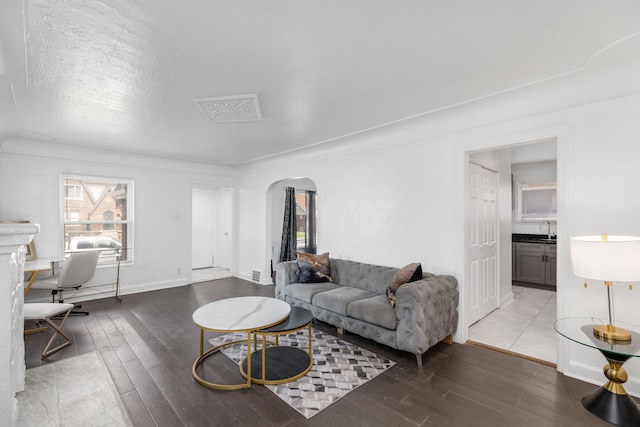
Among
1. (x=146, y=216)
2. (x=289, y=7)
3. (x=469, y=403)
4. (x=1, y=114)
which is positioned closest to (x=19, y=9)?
(x=289, y=7)

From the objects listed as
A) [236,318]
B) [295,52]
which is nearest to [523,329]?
[236,318]

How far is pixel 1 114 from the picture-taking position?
3275 mm

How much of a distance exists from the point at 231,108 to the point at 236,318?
6.79 feet

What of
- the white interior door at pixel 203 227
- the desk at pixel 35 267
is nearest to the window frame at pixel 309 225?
the white interior door at pixel 203 227

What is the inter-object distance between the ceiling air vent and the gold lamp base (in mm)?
3305

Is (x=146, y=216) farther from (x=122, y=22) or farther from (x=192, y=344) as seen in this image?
(x=122, y=22)

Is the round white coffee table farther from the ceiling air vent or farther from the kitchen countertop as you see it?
the kitchen countertop

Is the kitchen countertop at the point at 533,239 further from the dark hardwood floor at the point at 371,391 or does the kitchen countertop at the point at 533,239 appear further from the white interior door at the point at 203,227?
the white interior door at the point at 203,227

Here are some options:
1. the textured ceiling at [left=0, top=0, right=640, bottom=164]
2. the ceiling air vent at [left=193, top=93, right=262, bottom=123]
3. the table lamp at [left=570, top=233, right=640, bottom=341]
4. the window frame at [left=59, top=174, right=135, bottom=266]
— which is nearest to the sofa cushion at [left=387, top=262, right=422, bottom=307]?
the table lamp at [left=570, top=233, right=640, bottom=341]

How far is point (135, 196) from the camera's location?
5.43m

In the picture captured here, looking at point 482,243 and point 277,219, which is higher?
point 277,219

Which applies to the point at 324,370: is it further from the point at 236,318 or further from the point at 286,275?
the point at 286,275

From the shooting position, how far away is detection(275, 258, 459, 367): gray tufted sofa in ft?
9.07

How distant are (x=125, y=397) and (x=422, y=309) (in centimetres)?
258
